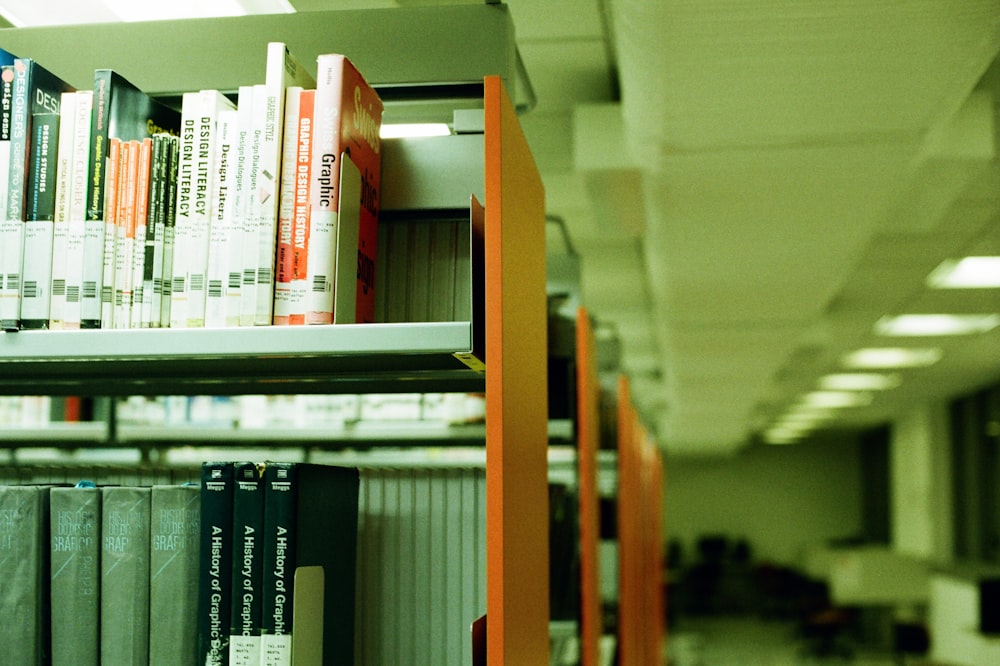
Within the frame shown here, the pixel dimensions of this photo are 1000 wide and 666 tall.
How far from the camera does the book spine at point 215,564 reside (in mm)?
1148

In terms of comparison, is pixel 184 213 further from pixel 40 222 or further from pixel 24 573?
pixel 24 573

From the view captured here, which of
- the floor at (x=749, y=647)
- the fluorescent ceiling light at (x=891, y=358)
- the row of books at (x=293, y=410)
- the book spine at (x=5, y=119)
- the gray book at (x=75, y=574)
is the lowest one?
the floor at (x=749, y=647)

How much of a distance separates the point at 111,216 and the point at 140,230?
0.05 m

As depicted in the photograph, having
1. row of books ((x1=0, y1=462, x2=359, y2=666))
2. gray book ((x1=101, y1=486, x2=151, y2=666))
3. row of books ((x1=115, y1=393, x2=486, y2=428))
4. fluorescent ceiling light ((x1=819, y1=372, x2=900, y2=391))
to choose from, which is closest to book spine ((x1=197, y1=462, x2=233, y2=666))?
row of books ((x1=0, y1=462, x2=359, y2=666))

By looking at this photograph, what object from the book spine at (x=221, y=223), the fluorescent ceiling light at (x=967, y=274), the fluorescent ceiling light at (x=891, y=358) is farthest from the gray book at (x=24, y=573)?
the fluorescent ceiling light at (x=891, y=358)

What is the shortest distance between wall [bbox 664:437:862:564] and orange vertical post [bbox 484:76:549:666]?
16.4m

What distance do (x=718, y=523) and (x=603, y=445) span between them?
14.8 m

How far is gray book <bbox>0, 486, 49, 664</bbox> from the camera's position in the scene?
1.25 meters

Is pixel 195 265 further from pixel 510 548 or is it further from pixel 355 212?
pixel 510 548

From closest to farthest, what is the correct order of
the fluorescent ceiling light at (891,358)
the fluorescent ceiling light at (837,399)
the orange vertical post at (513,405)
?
the orange vertical post at (513,405)
the fluorescent ceiling light at (891,358)
the fluorescent ceiling light at (837,399)

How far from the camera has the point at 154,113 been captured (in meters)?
1.35

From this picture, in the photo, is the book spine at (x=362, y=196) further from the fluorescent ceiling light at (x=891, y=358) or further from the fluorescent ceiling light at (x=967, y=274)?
the fluorescent ceiling light at (x=891, y=358)

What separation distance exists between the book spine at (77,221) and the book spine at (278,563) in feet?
1.13

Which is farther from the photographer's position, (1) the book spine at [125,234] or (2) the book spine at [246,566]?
(1) the book spine at [125,234]
